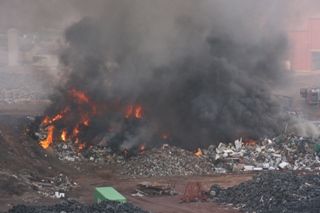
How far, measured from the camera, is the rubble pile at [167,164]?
30.6 metres

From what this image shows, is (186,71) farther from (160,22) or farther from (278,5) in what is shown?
(278,5)

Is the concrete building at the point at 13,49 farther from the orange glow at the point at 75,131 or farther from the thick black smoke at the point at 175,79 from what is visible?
the orange glow at the point at 75,131

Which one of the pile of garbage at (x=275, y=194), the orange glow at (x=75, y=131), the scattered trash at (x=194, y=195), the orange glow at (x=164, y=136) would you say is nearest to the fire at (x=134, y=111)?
the orange glow at (x=164, y=136)

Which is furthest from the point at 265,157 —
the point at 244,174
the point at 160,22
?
the point at 160,22

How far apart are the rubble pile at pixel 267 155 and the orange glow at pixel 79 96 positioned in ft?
26.9

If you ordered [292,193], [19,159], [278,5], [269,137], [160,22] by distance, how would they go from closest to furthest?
[292,193] → [19,159] → [269,137] → [160,22] → [278,5]

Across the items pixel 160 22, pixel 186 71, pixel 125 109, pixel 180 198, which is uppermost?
pixel 160 22

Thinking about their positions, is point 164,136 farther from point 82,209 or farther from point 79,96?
point 82,209

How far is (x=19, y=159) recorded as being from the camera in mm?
28984

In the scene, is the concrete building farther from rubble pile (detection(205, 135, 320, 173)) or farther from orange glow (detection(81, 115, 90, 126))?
rubble pile (detection(205, 135, 320, 173))

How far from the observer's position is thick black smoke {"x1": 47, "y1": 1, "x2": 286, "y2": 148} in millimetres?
36125

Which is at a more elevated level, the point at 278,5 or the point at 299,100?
the point at 278,5

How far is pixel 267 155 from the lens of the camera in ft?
108

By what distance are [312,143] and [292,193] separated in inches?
452
